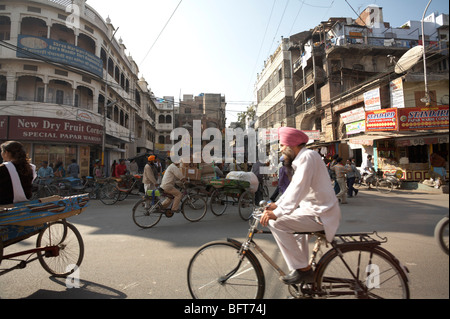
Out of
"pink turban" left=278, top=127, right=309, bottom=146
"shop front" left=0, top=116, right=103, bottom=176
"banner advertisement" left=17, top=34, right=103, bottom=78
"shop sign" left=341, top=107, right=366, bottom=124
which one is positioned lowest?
"pink turban" left=278, top=127, right=309, bottom=146

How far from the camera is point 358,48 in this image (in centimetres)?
1941

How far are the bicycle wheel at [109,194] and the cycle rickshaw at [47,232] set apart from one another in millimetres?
6674

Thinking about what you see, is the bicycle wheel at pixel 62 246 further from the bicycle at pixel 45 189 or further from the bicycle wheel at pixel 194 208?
the bicycle at pixel 45 189

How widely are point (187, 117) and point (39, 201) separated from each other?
49.2m

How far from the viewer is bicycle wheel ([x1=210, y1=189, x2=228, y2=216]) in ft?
22.5

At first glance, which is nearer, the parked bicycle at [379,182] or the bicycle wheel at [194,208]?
the bicycle wheel at [194,208]

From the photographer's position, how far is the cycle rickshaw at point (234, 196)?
6.36 m

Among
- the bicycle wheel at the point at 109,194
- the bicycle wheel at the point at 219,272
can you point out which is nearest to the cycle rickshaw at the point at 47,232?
the bicycle wheel at the point at 219,272

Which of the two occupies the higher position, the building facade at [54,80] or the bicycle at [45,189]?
the building facade at [54,80]

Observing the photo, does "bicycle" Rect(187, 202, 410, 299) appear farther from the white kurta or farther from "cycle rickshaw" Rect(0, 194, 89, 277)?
"cycle rickshaw" Rect(0, 194, 89, 277)

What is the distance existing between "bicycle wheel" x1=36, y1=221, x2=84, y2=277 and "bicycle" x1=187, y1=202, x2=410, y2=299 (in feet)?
6.62

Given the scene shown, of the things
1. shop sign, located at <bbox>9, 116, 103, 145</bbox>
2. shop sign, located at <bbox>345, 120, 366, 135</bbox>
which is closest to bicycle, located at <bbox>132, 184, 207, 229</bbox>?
shop sign, located at <bbox>9, 116, 103, 145</bbox>

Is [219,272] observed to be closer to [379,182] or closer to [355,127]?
[379,182]
